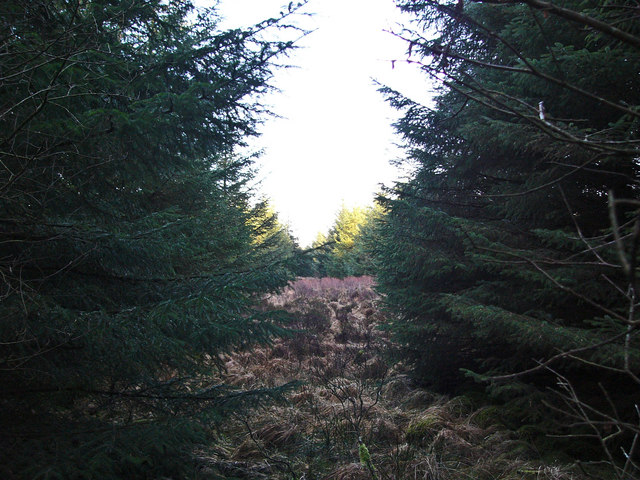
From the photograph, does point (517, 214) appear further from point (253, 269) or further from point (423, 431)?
point (253, 269)

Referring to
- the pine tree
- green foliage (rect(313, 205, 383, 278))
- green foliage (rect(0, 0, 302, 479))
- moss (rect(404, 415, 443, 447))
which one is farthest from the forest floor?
green foliage (rect(313, 205, 383, 278))

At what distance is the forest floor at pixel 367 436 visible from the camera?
3170 mm

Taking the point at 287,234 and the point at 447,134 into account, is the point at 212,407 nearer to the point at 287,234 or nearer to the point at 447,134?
the point at 447,134

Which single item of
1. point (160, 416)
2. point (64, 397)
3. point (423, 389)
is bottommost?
point (423, 389)

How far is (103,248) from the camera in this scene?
2650 millimetres

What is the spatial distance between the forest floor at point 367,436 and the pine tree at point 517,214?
0.55 meters

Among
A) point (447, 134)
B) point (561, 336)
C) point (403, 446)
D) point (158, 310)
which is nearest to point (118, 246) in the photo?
point (158, 310)

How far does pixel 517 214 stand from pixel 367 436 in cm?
303

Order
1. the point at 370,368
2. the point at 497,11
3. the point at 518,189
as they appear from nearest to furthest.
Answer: the point at 518,189, the point at 497,11, the point at 370,368

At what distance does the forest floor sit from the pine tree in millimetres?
555

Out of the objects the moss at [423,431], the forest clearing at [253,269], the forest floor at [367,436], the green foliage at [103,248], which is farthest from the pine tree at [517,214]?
the green foliage at [103,248]

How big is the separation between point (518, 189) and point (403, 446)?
3.09 meters

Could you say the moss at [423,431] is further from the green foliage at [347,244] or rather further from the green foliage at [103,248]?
the green foliage at [347,244]

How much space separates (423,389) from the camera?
220 inches
